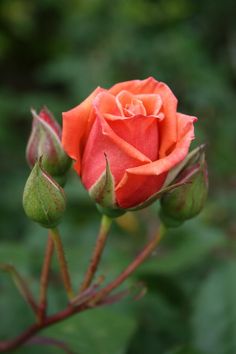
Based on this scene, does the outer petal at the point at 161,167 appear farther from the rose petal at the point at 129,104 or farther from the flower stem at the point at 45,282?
the flower stem at the point at 45,282

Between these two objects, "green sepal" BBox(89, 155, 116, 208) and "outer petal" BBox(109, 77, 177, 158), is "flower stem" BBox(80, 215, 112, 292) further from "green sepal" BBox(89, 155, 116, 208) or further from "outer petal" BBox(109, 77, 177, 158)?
"outer petal" BBox(109, 77, 177, 158)

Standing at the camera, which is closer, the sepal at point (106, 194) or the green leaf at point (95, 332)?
the sepal at point (106, 194)

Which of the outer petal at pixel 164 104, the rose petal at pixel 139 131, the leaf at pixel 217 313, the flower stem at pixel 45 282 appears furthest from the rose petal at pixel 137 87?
the leaf at pixel 217 313

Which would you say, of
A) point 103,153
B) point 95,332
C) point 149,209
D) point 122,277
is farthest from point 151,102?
point 149,209

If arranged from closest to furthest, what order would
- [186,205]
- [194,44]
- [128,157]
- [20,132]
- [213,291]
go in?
1. [128,157]
2. [186,205]
3. [213,291]
4. [194,44]
5. [20,132]

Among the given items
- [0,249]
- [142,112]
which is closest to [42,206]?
[142,112]

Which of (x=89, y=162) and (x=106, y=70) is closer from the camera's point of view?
(x=89, y=162)

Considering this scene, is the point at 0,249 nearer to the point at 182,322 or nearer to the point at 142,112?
the point at 182,322

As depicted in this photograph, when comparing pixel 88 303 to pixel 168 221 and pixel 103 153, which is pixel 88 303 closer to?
pixel 168 221
